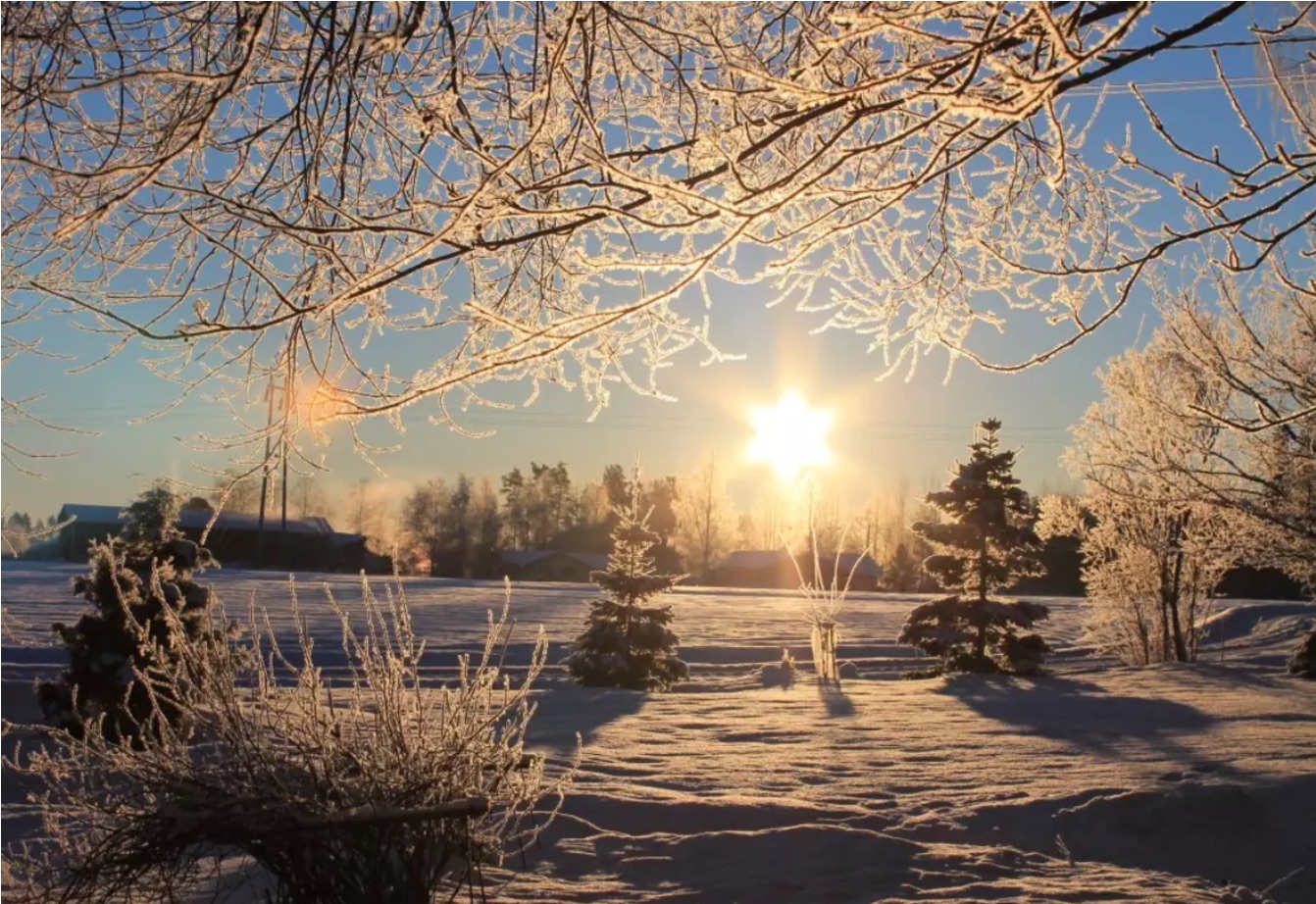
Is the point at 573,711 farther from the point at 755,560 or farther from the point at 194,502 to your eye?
the point at 755,560

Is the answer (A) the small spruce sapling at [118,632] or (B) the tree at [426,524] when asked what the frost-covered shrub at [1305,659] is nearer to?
(A) the small spruce sapling at [118,632]

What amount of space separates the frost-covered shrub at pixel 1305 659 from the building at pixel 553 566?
48.0m

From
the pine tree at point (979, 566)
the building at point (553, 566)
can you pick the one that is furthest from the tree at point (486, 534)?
the pine tree at point (979, 566)

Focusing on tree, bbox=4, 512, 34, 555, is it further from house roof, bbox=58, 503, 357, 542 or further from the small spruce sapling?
house roof, bbox=58, 503, 357, 542

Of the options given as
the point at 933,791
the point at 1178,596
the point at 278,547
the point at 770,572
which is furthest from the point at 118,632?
the point at 770,572

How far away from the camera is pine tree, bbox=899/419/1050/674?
19875mm

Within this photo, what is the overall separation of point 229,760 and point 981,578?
1797 centimetres

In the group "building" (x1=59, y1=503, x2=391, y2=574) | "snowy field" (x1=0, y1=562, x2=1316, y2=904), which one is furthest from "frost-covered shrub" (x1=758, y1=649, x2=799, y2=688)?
"building" (x1=59, y1=503, x2=391, y2=574)

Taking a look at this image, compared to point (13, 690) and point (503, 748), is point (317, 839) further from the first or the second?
point (13, 690)

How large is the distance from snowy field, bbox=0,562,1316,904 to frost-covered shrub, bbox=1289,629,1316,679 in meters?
1.37

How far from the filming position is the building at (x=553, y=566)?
6494 centimetres

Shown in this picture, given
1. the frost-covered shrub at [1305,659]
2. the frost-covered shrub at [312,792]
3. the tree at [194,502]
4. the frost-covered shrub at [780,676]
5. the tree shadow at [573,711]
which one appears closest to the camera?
the frost-covered shrub at [312,792]

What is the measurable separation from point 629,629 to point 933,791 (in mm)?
9910

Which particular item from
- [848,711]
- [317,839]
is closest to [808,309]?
[317,839]
